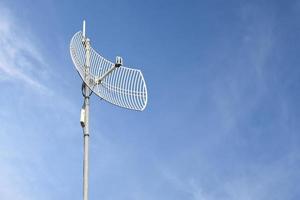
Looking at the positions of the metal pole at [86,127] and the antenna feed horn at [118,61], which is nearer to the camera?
the metal pole at [86,127]

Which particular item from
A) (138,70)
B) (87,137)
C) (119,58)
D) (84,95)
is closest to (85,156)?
(87,137)

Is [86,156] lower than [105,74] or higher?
lower

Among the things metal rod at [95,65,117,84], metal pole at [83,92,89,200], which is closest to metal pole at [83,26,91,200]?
metal pole at [83,92,89,200]

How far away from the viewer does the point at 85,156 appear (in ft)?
52.9

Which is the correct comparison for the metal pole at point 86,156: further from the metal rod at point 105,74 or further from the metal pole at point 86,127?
the metal rod at point 105,74

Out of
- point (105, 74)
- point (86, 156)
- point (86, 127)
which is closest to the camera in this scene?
point (86, 156)

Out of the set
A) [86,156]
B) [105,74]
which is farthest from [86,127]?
[105,74]

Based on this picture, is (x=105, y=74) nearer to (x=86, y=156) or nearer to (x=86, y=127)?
(x=86, y=127)

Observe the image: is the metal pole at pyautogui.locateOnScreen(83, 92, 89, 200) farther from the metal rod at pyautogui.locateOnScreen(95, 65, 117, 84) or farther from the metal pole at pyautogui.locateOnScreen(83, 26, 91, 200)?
the metal rod at pyautogui.locateOnScreen(95, 65, 117, 84)

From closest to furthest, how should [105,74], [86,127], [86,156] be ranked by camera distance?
[86,156] < [86,127] < [105,74]

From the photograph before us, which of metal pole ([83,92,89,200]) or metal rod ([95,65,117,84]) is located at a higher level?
metal rod ([95,65,117,84])

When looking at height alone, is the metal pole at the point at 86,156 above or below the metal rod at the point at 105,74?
below

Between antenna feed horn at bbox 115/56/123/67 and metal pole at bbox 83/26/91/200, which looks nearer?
metal pole at bbox 83/26/91/200

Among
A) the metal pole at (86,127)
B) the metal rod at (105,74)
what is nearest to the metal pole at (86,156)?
the metal pole at (86,127)
